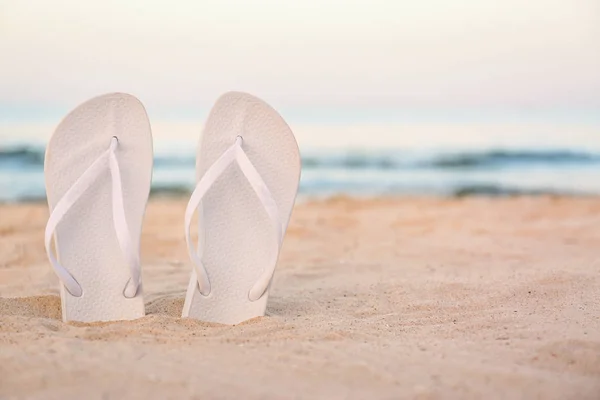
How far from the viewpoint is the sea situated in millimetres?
8414

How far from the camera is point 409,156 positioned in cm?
984

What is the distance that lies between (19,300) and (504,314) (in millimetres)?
Result: 1598

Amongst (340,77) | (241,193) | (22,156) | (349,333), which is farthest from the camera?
(22,156)

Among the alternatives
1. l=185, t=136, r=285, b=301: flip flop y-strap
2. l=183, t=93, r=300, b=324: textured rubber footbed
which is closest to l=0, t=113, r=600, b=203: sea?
l=183, t=93, r=300, b=324: textured rubber footbed

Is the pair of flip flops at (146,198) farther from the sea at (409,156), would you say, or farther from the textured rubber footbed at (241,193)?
the sea at (409,156)

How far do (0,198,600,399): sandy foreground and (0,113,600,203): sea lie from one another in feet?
15.5

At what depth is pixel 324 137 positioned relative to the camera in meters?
9.90

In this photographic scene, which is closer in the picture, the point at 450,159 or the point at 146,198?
the point at 146,198

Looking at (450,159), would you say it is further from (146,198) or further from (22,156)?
(146,198)

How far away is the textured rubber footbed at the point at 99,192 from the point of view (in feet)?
7.50

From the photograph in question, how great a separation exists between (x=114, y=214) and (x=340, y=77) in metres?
6.00

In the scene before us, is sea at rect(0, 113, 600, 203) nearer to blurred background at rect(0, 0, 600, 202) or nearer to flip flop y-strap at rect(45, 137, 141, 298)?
blurred background at rect(0, 0, 600, 202)

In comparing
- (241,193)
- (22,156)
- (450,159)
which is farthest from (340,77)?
(241,193)

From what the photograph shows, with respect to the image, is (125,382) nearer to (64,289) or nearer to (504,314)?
(64,289)
